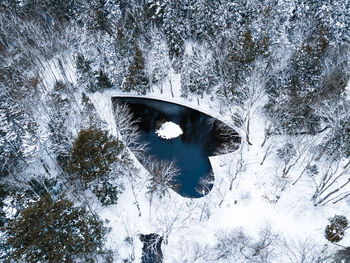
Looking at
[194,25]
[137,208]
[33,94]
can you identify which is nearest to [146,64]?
[194,25]

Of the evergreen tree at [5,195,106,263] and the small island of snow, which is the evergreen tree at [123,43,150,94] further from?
the evergreen tree at [5,195,106,263]

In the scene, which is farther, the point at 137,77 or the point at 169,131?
the point at 137,77

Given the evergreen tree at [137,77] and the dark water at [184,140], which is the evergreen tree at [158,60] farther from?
the dark water at [184,140]

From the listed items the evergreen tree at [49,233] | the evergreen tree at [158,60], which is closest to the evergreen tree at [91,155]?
the evergreen tree at [49,233]

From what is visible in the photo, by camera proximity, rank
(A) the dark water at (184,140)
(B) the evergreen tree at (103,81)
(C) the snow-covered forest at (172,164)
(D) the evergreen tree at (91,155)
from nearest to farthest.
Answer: (D) the evergreen tree at (91,155) < (C) the snow-covered forest at (172,164) < (A) the dark water at (184,140) < (B) the evergreen tree at (103,81)

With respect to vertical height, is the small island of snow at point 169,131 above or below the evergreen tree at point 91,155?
above

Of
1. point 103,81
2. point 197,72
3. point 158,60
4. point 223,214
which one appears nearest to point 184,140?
point 197,72

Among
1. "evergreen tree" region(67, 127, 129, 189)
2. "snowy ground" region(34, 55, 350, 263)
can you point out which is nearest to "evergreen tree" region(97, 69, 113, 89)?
"snowy ground" region(34, 55, 350, 263)

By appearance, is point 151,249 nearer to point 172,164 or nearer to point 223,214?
point 223,214
